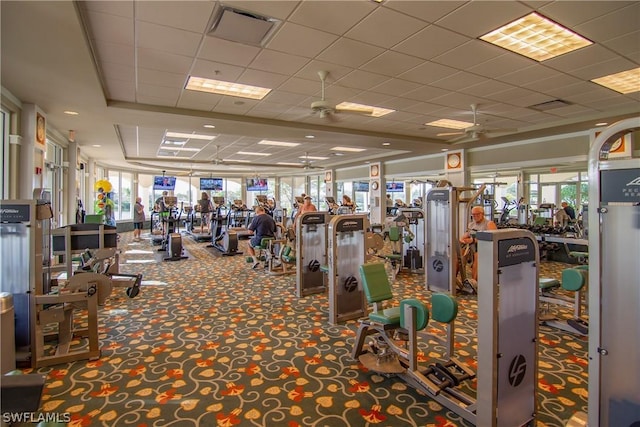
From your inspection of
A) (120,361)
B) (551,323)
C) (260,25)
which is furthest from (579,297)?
(120,361)

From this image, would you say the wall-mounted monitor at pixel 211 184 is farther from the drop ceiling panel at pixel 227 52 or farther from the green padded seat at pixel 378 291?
the green padded seat at pixel 378 291

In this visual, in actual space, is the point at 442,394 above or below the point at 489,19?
below

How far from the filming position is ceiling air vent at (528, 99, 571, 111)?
6.48 meters

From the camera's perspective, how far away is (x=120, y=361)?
3361mm

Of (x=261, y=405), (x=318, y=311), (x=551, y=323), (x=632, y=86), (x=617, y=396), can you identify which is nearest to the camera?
(x=617, y=396)

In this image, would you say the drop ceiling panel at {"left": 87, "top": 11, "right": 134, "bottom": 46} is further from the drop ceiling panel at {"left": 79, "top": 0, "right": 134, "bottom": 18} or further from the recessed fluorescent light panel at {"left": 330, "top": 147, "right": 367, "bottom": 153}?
the recessed fluorescent light panel at {"left": 330, "top": 147, "right": 367, "bottom": 153}

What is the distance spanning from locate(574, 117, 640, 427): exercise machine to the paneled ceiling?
8.13ft

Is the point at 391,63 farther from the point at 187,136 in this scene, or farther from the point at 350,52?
the point at 187,136

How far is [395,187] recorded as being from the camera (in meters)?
17.3

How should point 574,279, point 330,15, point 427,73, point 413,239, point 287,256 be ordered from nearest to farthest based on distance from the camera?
point 330,15 → point 574,279 → point 427,73 → point 287,256 → point 413,239

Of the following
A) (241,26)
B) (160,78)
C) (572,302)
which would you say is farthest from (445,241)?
(160,78)

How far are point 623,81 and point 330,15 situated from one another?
5.11 meters

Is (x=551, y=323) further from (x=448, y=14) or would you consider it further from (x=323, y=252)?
(x=448, y=14)

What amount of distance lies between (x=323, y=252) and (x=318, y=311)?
53.6 inches
